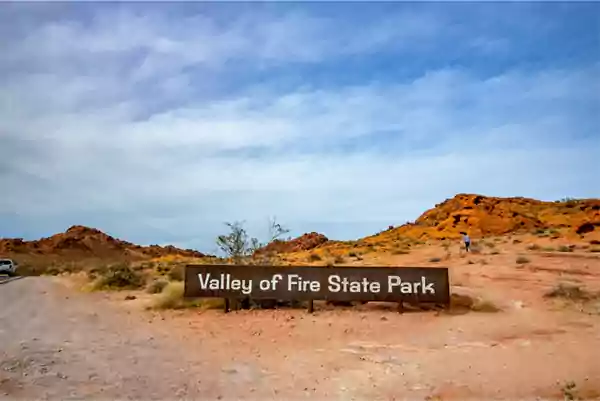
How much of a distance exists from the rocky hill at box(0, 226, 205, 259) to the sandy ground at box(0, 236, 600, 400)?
64.0 metres

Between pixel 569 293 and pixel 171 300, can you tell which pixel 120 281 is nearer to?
pixel 171 300

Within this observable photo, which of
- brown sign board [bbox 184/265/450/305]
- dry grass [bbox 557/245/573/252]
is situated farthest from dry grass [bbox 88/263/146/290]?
dry grass [bbox 557/245/573/252]

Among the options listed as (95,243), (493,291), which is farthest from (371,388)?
(95,243)

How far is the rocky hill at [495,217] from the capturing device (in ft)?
171

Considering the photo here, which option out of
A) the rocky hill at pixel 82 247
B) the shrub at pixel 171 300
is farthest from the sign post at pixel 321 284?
the rocky hill at pixel 82 247

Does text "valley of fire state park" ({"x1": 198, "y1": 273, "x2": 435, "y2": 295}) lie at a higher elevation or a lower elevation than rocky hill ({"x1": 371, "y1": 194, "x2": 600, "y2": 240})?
lower

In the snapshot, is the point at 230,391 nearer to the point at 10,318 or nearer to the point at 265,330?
the point at 265,330

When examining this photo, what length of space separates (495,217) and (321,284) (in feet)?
146

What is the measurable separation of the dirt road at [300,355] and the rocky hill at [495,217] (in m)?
38.5

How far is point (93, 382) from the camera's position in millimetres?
7797

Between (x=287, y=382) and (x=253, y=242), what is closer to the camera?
(x=287, y=382)

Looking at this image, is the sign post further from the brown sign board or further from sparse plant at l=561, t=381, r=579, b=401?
sparse plant at l=561, t=381, r=579, b=401

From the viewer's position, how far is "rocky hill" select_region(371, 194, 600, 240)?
52050 mm

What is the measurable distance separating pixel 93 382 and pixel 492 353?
6.53 meters
